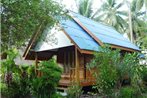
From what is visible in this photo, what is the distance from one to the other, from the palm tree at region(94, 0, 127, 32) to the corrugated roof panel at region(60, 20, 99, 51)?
25245 mm

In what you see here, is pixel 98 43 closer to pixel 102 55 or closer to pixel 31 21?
pixel 102 55

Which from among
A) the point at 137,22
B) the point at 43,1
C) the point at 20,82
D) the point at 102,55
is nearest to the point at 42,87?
the point at 20,82

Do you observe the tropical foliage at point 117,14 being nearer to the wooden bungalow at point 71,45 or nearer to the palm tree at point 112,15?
the palm tree at point 112,15

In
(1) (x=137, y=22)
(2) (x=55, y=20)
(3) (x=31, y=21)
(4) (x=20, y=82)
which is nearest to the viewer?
(3) (x=31, y=21)

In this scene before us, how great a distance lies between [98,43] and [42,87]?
5.95 meters

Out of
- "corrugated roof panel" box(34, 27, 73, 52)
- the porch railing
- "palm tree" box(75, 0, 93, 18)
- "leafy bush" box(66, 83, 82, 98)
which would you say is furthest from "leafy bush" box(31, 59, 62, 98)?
"palm tree" box(75, 0, 93, 18)

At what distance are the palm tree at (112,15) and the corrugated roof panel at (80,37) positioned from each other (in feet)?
82.8

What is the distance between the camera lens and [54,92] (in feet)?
37.0

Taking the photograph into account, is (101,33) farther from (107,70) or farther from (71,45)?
(107,70)

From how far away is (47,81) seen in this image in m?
10.9

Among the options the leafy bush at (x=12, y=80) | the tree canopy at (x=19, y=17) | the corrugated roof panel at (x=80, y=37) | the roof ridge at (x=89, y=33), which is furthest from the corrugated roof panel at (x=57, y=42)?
the tree canopy at (x=19, y=17)

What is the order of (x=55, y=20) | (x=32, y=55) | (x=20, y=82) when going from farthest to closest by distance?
1. (x=32, y=55)
2. (x=20, y=82)
3. (x=55, y=20)

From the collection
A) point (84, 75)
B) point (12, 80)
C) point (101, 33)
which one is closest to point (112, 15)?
point (101, 33)

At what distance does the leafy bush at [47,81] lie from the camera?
430 inches
